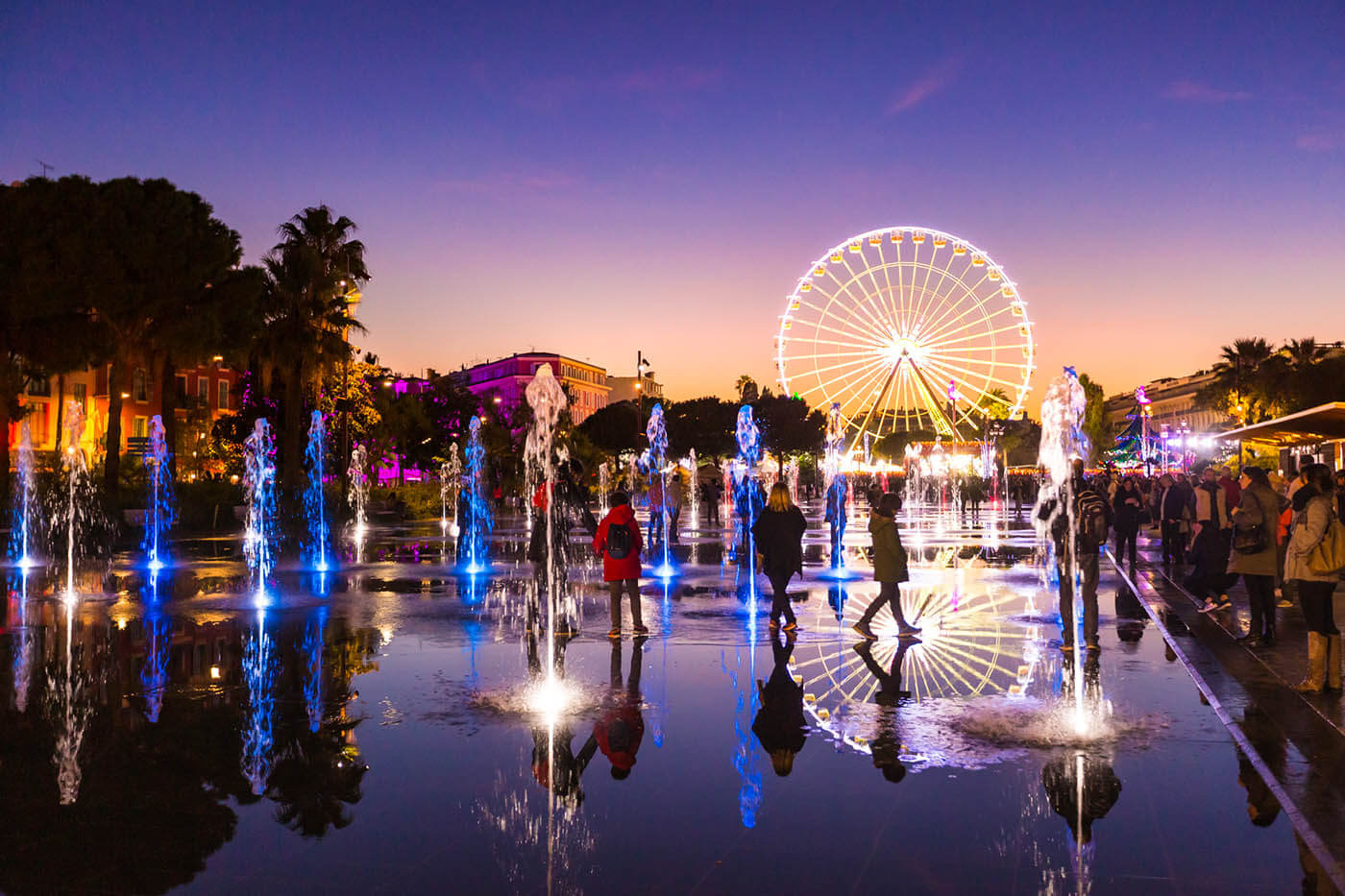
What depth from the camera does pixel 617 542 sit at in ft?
38.3

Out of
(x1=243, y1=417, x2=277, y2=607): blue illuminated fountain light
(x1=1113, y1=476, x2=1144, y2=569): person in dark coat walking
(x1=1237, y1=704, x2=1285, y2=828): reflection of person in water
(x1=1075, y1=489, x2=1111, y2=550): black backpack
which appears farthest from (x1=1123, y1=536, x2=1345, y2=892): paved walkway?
(x1=243, y1=417, x2=277, y2=607): blue illuminated fountain light

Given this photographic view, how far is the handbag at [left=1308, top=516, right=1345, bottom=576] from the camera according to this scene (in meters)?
8.76

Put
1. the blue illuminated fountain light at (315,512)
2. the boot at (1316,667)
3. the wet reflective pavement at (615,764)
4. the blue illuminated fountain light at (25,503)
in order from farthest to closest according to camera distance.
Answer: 1. the blue illuminated fountain light at (25,503)
2. the blue illuminated fountain light at (315,512)
3. the boot at (1316,667)
4. the wet reflective pavement at (615,764)

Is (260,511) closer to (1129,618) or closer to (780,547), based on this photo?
(780,547)

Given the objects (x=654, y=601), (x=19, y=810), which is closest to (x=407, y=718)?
(x=19, y=810)

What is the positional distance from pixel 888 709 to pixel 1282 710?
2795 mm

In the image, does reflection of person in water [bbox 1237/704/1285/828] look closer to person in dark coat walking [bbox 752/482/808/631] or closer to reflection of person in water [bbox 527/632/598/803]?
reflection of person in water [bbox 527/632/598/803]

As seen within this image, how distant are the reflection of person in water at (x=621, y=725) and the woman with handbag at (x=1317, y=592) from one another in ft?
16.8

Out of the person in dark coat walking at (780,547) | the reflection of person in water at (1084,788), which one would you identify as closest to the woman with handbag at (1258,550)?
the person in dark coat walking at (780,547)

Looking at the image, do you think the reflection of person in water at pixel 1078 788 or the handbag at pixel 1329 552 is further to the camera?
the handbag at pixel 1329 552

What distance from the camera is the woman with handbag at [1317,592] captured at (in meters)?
8.77

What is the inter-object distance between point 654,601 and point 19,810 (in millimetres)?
10200

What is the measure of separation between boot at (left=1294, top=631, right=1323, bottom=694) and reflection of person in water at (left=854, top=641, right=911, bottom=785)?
3.05 metres

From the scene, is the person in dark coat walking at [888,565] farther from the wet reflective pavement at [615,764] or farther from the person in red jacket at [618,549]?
the person in red jacket at [618,549]
